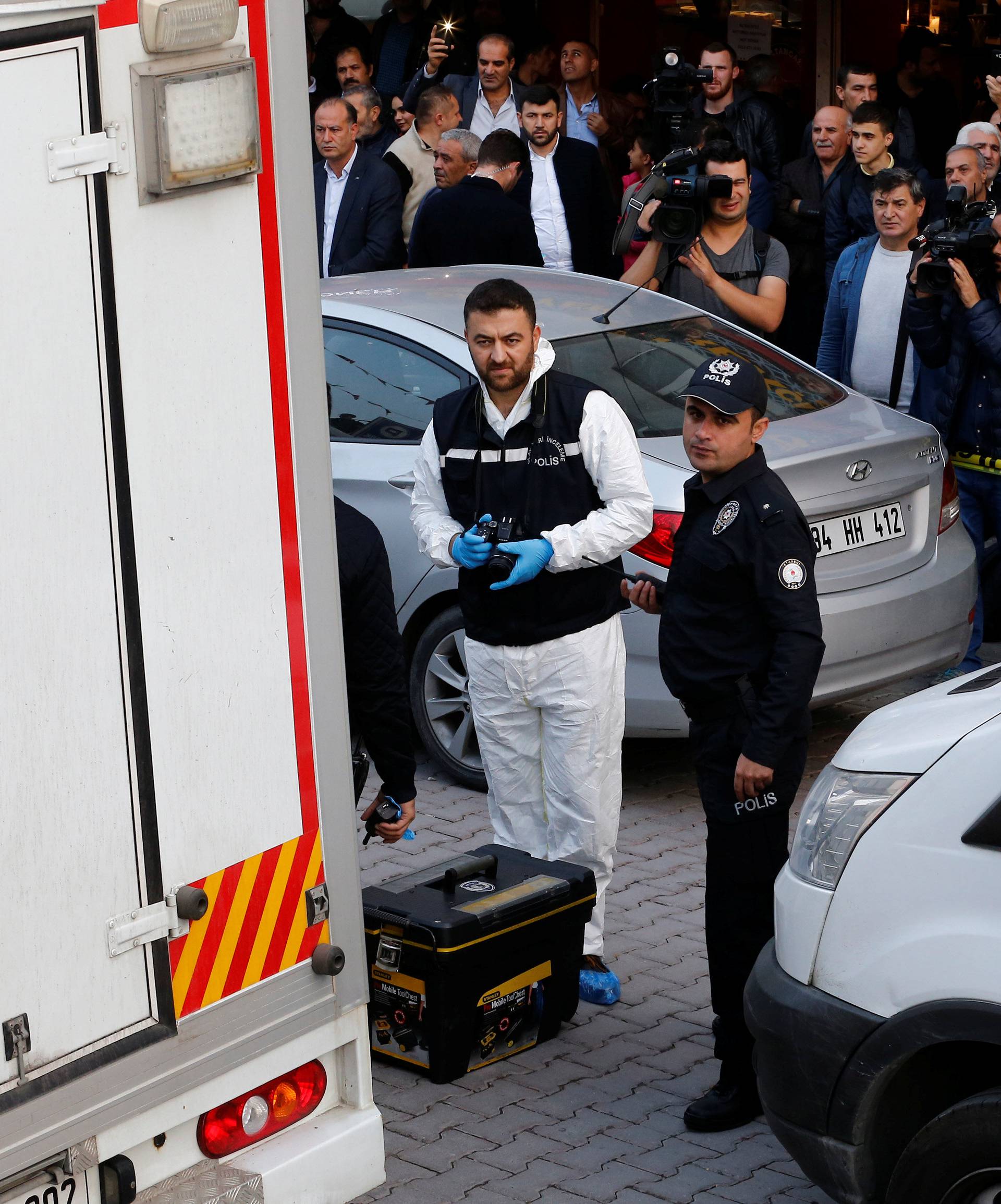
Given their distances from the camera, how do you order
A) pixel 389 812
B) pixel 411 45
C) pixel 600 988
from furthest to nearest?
pixel 411 45 < pixel 600 988 < pixel 389 812

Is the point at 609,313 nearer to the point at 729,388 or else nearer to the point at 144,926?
the point at 729,388

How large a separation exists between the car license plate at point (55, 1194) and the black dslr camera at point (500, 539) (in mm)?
2364

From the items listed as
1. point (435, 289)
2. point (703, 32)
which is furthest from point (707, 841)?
point (703, 32)

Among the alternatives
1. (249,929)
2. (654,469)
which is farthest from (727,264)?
(249,929)

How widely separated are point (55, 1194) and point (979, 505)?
5688mm

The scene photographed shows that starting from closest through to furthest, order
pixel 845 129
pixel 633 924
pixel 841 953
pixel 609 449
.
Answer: pixel 841 953 < pixel 609 449 < pixel 633 924 < pixel 845 129

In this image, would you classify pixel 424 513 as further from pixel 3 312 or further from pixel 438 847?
pixel 3 312

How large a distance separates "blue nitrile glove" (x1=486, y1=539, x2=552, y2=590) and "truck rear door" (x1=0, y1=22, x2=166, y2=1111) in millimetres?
2139

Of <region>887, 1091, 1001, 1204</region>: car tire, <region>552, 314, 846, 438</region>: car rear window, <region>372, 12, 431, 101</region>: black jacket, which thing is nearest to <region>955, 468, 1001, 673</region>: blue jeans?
<region>552, 314, 846, 438</region>: car rear window

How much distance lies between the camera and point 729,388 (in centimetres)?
419

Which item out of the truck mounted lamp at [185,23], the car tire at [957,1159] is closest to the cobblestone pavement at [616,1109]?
the car tire at [957,1159]

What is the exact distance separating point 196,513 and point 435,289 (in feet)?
14.3

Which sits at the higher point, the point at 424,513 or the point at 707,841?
the point at 424,513

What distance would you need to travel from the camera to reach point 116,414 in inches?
105
